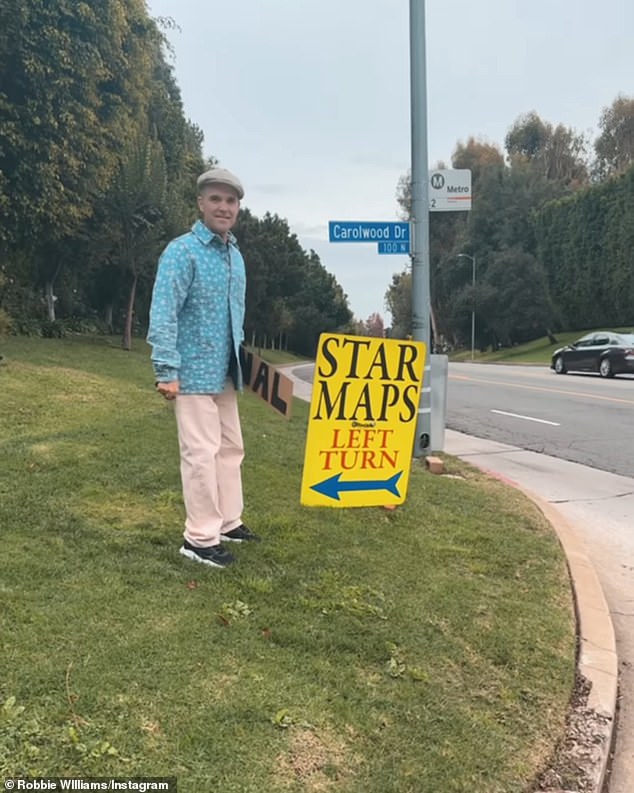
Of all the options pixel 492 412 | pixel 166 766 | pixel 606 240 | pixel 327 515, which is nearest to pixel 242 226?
pixel 606 240

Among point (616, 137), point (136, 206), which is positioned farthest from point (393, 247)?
point (616, 137)

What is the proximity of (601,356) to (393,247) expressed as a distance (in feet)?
56.3

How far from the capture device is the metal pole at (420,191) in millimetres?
7305

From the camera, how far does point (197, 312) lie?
378 centimetres

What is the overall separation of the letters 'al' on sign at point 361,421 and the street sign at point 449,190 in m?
3.15

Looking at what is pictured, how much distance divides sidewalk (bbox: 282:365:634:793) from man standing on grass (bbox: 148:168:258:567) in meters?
1.94

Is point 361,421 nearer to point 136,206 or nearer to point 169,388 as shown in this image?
point 169,388

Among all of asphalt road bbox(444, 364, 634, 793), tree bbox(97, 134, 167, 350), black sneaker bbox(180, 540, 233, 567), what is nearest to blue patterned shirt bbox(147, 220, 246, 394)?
black sneaker bbox(180, 540, 233, 567)

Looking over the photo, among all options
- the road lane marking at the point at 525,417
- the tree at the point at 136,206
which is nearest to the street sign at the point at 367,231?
the road lane marking at the point at 525,417

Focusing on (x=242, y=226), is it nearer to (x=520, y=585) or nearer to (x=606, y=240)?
(x=606, y=240)

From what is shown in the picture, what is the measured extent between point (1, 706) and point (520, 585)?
287 centimetres

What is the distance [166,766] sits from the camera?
227cm

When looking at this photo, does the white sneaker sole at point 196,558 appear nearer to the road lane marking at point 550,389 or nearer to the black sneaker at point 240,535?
the black sneaker at point 240,535

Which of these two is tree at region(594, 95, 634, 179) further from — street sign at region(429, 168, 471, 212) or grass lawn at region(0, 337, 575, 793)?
grass lawn at region(0, 337, 575, 793)
